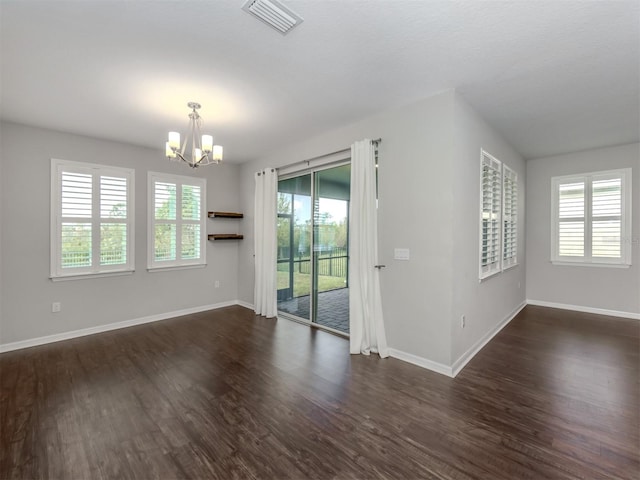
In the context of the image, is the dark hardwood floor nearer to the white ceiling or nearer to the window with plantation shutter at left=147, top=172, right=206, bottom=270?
the window with plantation shutter at left=147, top=172, right=206, bottom=270

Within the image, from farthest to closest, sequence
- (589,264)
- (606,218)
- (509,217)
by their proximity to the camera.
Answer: (589,264), (606,218), (509,217)

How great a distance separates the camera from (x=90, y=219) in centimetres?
415

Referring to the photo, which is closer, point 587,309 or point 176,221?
point 176,221

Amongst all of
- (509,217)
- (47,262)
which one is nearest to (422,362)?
(509,217)

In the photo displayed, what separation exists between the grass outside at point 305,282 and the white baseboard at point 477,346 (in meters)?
1.73

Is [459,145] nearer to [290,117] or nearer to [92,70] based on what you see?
[290,117]

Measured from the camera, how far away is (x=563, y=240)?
5.37 meters

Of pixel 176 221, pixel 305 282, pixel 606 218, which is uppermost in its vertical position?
pixel 606 218

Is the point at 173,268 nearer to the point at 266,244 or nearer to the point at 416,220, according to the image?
the point at 266,244

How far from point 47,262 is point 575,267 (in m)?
8.37

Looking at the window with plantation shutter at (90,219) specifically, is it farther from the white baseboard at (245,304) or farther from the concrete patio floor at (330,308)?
the concrete patio floor at (330,308)

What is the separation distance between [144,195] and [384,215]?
12.5 feet

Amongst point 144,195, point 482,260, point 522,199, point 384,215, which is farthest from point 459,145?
point 144,195

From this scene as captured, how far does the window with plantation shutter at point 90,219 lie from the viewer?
3934 mm
